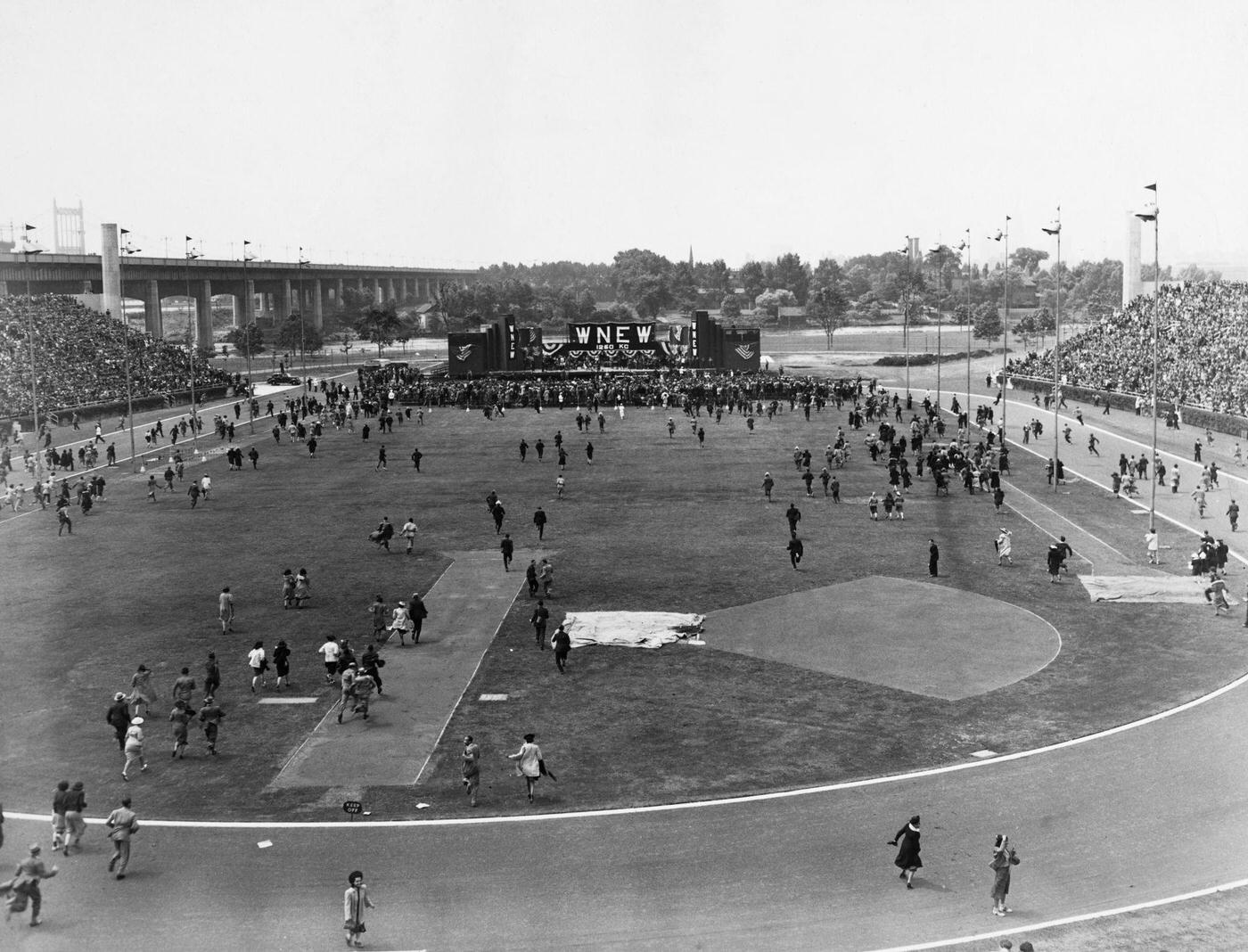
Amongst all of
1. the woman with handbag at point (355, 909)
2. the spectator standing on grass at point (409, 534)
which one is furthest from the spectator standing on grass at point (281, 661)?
the spectator standing on grass at point (409, 534)

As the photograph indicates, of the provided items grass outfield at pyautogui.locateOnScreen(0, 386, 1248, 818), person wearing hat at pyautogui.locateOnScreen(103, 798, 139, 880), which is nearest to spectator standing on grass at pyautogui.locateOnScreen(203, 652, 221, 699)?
grass outfield at pyautogui.locateOnScreen(0, 386, 1248, 818)

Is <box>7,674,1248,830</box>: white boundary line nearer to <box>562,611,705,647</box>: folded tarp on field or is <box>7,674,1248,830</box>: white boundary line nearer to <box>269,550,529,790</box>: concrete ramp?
<box>269,550,529,790</box>: concrete ramp

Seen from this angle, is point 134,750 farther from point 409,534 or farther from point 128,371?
point 128,371

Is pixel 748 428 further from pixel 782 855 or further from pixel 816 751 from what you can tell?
pixel 782 855

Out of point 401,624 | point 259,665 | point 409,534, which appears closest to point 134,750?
point 259,665

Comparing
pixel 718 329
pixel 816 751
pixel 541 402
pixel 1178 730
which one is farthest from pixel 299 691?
pixel 718 329
